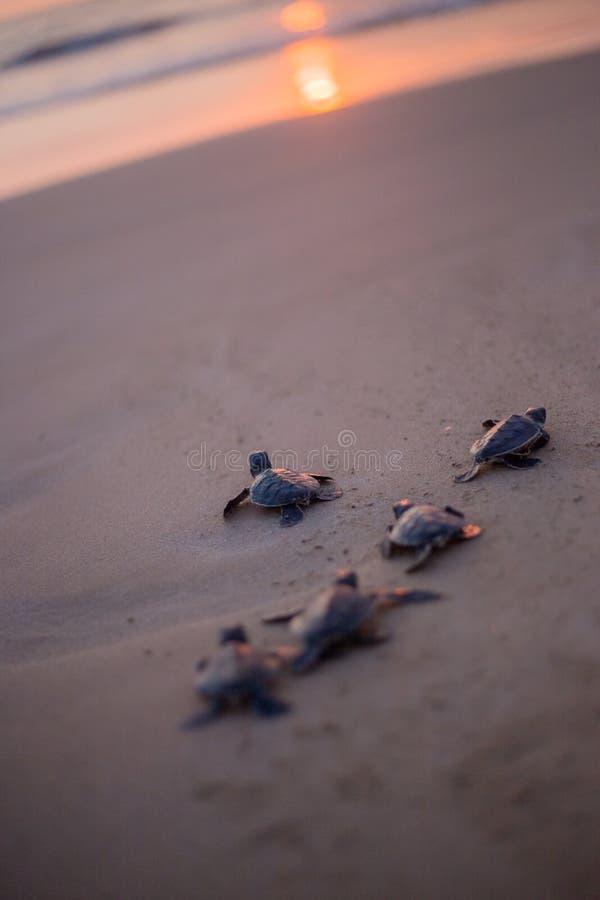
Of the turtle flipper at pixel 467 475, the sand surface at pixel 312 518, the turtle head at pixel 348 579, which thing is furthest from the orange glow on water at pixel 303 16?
the turtle head at pixel 348 579

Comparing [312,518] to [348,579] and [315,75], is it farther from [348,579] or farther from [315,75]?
[315,75]

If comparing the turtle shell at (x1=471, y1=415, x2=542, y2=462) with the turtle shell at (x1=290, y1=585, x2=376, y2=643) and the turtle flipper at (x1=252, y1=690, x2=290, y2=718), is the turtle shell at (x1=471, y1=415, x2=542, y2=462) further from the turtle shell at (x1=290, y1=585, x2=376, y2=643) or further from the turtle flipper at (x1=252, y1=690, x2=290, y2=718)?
the turtle flipper at (x1=252, y1=690, x2=290, y2=718)

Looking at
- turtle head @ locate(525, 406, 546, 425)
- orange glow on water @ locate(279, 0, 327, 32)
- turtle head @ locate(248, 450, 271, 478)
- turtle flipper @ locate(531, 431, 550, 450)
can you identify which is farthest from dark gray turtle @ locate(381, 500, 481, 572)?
orange glow on water @ locate(279, 0, 327, 32)

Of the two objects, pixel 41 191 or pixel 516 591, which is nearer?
pixel 516 591

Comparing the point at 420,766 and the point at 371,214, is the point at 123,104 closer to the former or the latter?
the point at 371,214

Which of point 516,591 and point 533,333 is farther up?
point 533,333

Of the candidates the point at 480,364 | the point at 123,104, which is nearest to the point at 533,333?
the point at 480,364

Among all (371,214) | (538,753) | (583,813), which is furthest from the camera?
(371,214)
